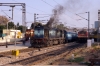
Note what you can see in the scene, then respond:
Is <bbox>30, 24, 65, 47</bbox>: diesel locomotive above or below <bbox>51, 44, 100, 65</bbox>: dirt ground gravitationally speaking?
above

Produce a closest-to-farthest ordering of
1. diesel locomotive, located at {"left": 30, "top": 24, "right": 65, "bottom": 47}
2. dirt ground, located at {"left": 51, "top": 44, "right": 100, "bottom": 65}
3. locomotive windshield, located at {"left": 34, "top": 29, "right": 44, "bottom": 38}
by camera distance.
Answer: dirt ground, located at {"left": 51, "top": 44, "right": 100, "bottom": 65}
diesel locomotive, located at {"left": 30, "top": 24, "right": 65, "bottom": 47}
locomotive windshield, located at {"left": 34, "top": 29, "right": 44, "bottom": 38}

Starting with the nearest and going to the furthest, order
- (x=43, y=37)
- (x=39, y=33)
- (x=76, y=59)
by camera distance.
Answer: (x=76, y=59) → (x=43, y=37) → (x=39, y=33)

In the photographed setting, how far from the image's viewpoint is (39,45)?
36.0 metres

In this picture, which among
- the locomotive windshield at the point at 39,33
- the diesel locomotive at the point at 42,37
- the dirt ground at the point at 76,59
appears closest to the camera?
the dirt ground at the point at 76,59

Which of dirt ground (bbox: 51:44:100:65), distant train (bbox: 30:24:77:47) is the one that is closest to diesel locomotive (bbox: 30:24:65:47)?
distant train (bbox: 30:24:77:47)

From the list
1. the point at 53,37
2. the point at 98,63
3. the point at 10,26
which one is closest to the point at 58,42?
the point at 53,37

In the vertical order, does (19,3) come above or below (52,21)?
above

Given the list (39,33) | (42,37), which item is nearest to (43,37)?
(42,37)

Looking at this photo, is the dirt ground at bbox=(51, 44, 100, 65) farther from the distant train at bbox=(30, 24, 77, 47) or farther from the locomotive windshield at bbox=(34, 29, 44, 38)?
the locomotive windshield at bbox=(34, 29, 44, 38)

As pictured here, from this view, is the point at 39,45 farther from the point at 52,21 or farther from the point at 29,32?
the point at 29,32

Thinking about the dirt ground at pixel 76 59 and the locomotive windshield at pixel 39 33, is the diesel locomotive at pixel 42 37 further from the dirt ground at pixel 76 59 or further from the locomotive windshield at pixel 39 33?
the dirt ground at pixel 76 59

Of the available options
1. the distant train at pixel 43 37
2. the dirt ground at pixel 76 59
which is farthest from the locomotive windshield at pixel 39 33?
the dirt ground at pixel 76 59

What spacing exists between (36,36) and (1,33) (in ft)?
94.1

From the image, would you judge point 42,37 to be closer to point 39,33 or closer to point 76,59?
point 39,33
